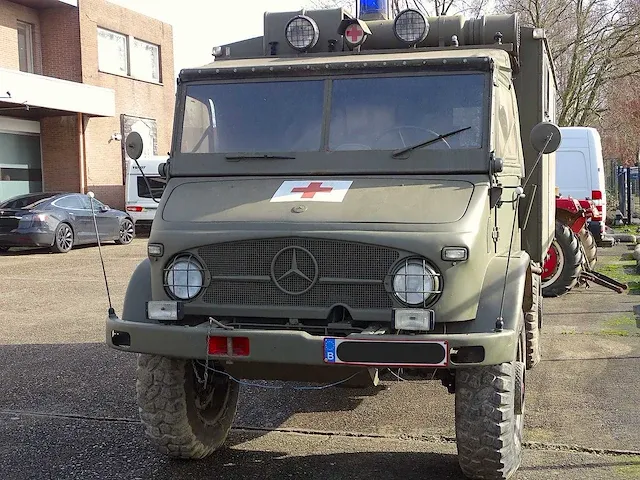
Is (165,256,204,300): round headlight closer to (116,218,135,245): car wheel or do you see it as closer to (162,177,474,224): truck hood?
(162,177,474,224): truck hood

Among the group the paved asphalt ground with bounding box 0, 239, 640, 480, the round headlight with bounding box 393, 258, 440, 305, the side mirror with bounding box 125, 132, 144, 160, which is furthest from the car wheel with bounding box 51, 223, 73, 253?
the round headlight with bounding box 393, 258, 440, 305

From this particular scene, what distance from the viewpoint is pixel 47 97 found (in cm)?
2330

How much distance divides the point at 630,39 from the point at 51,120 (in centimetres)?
2223

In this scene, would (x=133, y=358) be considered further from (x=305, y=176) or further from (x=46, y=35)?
(x=46, y=35)

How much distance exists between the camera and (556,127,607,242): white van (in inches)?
556

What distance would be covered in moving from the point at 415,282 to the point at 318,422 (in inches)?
77.6

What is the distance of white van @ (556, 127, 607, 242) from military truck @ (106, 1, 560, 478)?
866 centimetres

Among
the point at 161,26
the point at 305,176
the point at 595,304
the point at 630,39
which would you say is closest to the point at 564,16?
the point at 630,39

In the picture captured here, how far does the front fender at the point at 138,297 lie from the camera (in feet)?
15.9

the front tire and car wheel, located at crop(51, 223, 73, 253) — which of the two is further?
car wheel, located at crop(51, 223, 73, 253)

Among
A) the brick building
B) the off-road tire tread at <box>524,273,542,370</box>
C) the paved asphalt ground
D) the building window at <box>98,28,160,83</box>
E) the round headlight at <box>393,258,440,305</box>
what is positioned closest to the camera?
the round headlight at <box>393,258,440,305</box>

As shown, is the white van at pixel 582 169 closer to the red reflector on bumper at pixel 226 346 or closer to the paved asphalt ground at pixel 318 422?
the paved asphalt ground at pixel 318 422

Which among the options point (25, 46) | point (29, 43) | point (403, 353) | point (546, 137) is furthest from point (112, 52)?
point (403, 353)

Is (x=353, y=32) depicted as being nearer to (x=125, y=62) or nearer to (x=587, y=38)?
(x=125, y=62)
